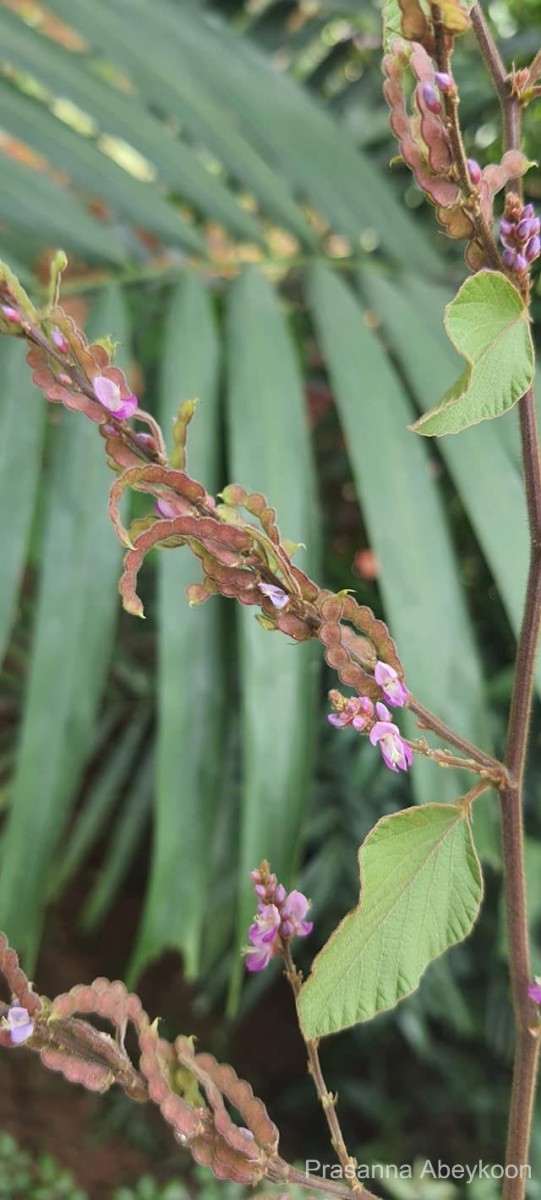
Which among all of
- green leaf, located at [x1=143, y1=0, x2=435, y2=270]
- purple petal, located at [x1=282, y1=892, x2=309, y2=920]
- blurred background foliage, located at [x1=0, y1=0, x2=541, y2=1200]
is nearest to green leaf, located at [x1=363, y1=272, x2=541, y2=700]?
blurred background foliage, located at [x1=0, y1=0, x2=541, y2=1200]

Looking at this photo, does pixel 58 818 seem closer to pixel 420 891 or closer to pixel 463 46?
pixel 420 891

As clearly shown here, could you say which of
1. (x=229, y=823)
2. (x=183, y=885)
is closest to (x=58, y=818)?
(x=183, y=885)

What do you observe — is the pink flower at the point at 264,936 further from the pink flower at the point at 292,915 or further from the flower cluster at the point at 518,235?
the flower cluster at the point at 518,235

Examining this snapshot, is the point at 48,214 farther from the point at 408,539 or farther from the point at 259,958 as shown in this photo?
the point at 259,958

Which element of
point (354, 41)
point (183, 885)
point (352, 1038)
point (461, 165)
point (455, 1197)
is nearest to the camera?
point (461, 165)

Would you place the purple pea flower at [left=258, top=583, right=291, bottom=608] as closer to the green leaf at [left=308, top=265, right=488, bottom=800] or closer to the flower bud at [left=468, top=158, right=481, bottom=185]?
the flower bud at [left=468, top=158, right=481, bottom=185]

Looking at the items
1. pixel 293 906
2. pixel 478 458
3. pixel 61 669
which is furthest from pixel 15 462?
pixel 293 906

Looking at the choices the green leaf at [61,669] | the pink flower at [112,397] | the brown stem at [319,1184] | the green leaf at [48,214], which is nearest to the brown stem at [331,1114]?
the brown stem at [319,1184]
